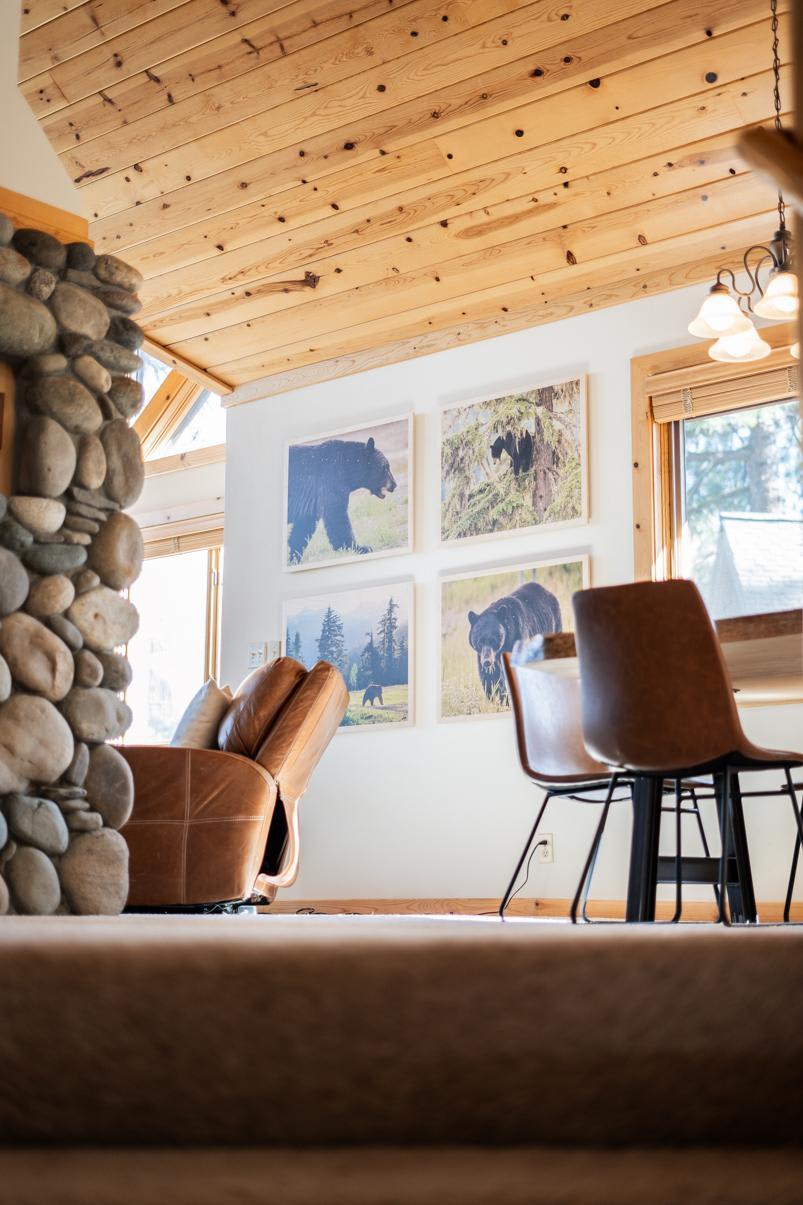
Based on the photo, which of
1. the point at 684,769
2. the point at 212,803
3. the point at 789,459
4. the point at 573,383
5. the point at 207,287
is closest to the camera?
the point at 684,769

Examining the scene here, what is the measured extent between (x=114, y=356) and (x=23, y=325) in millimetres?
394

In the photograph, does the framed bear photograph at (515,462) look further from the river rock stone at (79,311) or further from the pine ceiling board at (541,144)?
the river rock stone at (79,311)

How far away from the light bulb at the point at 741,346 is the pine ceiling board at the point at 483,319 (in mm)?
1265

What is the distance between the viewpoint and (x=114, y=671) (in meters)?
3.52

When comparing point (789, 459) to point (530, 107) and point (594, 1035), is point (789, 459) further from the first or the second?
point (594, 1035)

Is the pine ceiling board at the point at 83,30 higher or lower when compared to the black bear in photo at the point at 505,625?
higher

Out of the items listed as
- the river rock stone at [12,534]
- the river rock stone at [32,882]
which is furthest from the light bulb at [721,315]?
the river rock stone at [32,882]

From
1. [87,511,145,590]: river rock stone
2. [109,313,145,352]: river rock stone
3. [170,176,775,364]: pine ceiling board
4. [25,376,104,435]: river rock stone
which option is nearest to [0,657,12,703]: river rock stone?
[87,511,145,590]: river rock stone

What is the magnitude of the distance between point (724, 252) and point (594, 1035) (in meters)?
4.98

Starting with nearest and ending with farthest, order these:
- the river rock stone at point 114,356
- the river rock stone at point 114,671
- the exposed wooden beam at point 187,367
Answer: the river rock stone at point 114,671 < the river rock stone at point 114,356 < the exposed wooden beam at point 187,367

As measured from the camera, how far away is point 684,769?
2898 millimetres

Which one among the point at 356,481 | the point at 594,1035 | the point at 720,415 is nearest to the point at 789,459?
the point at 720,415

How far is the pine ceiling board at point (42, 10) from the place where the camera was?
5.36 meters

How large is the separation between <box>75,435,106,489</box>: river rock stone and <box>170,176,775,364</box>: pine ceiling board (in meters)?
2.73
